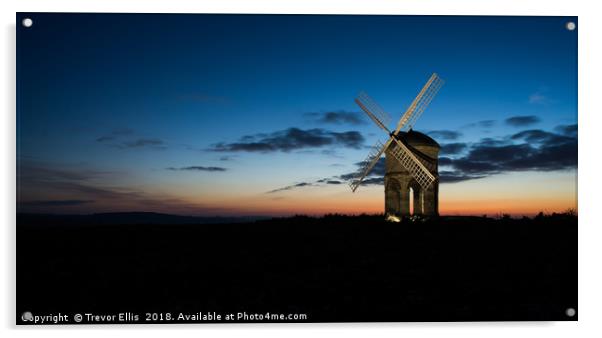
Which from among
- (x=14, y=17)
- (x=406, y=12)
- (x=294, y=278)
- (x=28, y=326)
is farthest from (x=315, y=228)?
(x=14, y=17)

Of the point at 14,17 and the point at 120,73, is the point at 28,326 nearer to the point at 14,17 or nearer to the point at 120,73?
the point at 120,73

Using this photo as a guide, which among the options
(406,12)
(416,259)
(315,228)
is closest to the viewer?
(406,12)

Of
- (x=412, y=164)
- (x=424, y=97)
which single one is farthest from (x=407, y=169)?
(x=424, y=97)

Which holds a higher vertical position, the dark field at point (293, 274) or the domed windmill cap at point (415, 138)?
the domed windmill cap at point (415, 138)

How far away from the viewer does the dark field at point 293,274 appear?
28.7 feet

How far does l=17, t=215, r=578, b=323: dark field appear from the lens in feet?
28.7

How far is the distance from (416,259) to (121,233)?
639 cm

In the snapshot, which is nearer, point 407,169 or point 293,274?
point 293,274

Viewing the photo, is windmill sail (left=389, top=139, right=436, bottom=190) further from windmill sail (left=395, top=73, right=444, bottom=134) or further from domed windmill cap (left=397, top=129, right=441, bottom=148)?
windmill sail (left=395, top=73, right=444, bottom=134)

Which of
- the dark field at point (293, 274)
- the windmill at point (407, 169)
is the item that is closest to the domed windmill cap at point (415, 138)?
the windmill at point (407, 169)

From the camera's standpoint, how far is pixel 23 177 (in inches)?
344

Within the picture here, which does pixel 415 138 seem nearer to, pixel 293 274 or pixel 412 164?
pixel 412 164

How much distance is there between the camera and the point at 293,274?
31.6 ft

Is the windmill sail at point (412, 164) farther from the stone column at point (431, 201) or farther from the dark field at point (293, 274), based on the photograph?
the dark field at point (293, 274)
